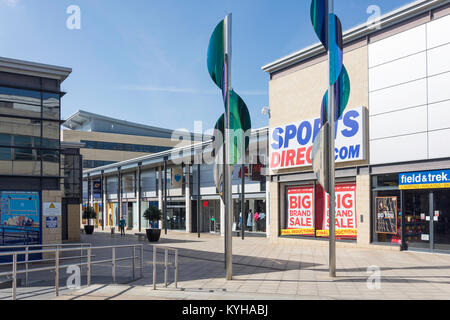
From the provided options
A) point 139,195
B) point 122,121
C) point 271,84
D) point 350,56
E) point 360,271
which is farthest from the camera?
point 122,121

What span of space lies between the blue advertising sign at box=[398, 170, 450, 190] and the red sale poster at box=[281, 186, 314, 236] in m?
5.56

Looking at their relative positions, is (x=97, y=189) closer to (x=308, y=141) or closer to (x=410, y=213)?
(x=308, y=141)

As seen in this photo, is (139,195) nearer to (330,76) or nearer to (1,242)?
(1,242)

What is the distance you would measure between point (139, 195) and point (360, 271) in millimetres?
34030

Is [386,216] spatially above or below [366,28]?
below

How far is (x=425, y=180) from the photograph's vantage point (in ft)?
55.9

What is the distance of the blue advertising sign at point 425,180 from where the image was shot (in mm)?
16422

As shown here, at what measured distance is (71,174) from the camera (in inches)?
1181

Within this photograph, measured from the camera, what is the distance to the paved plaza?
29.3ft

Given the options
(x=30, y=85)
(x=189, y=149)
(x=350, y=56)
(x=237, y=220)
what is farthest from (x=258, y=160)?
(x=30, y=85)

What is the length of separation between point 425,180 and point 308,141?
620 cm

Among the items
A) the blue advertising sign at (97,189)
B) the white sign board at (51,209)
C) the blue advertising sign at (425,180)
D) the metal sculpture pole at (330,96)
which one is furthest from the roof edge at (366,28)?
the blue advertising sign at (97,189)

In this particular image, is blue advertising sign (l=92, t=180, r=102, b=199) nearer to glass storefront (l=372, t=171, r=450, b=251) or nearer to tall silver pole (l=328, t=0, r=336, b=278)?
glass storefront (l=372, t=171, r=450, b=251)

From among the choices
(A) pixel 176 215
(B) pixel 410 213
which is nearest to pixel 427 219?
(B) pixel 410 213
